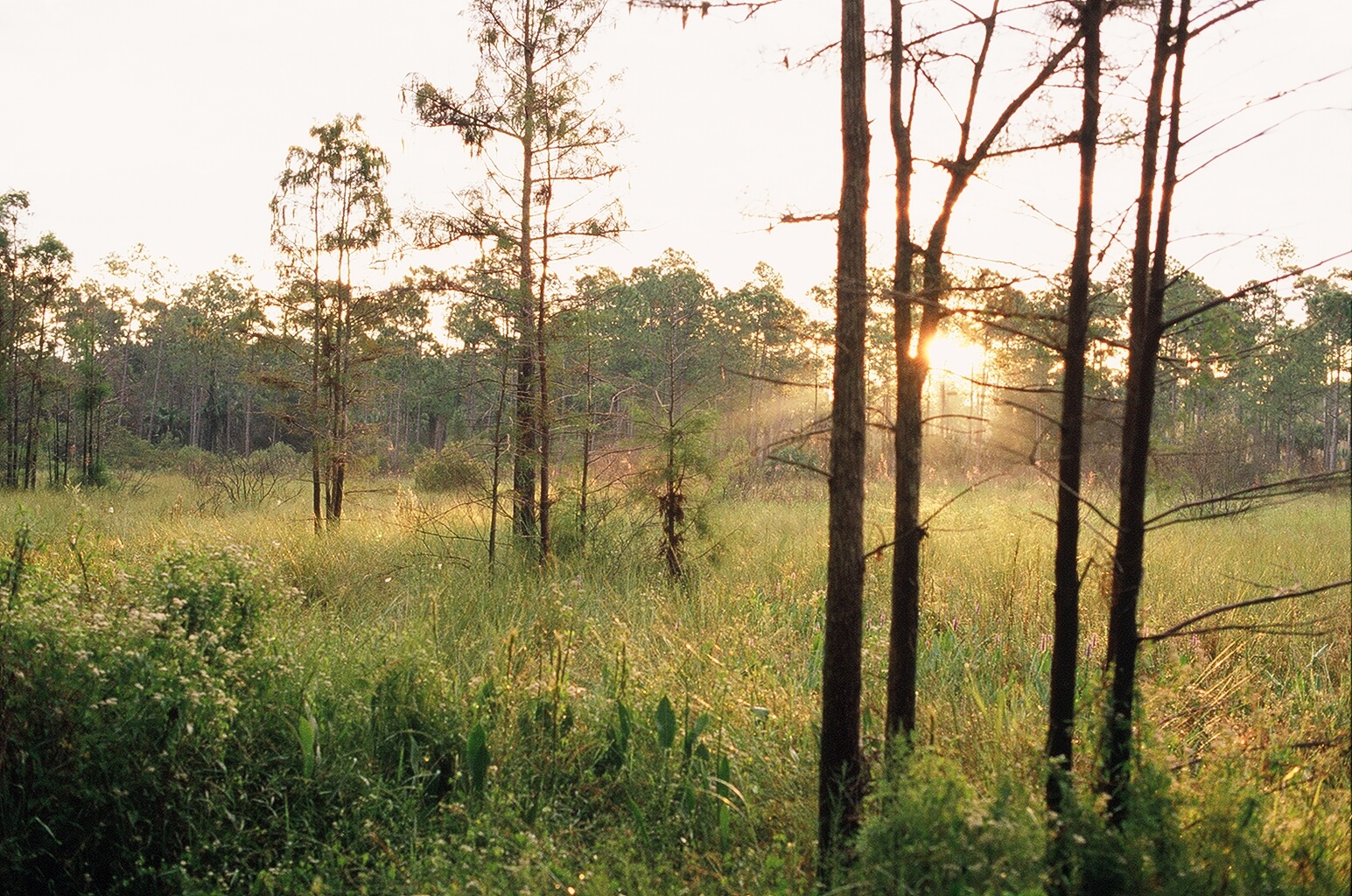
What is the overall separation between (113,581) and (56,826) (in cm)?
248

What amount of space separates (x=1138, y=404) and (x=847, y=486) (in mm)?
→ 941

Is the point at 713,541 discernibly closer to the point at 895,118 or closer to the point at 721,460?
the point at 721,460

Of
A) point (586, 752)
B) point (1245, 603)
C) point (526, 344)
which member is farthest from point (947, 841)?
point (526, 344)

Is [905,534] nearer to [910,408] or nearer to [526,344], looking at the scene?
[910,408]

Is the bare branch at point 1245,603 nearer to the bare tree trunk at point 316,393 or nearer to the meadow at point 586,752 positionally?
the meadow at point 586,752

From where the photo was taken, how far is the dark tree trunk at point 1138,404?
8.59 ft

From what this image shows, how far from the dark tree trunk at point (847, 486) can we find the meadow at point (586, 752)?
6.3 inches

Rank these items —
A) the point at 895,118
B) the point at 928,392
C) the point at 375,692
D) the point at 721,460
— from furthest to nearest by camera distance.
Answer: the point at 721,460 → the point at 375,692 → the point at 928,392 → the point at 895,118

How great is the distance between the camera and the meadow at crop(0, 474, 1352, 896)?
243 cm

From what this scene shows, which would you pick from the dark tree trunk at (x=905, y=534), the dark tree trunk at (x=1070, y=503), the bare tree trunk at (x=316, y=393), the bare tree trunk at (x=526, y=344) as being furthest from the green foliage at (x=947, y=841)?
the bare tree trunk at (x=316, y=393)

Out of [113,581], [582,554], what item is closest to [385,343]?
[582,554]

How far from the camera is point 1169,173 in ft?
8.96

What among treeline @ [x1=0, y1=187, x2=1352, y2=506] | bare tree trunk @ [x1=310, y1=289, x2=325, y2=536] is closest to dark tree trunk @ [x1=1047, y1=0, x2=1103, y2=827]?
treeline @ [x1=0, y1=187, x2=1352, y2=506]

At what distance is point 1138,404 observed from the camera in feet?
8.74
